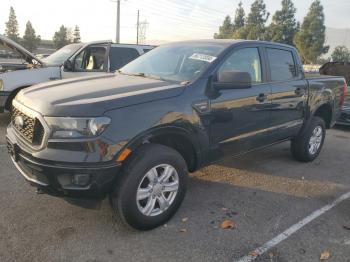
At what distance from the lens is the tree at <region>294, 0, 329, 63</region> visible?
4022cm

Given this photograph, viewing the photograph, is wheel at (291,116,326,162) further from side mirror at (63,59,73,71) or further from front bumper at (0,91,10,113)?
front bumper at (0,91,10,113)

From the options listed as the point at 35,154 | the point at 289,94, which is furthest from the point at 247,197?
the point at 35,154

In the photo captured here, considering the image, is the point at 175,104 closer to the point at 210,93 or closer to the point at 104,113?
the point at 210,93

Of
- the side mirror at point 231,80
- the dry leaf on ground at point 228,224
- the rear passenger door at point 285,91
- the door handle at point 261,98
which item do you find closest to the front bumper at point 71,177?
the dry leaf on ground at point 228,224

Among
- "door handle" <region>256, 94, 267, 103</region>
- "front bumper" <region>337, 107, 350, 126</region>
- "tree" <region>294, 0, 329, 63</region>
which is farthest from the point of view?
"tree" <region>294, 0, 329, 63</region>

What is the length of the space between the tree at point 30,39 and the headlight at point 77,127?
209ft

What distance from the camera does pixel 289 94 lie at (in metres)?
5.06

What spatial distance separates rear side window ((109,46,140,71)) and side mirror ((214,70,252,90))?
4.58 metres

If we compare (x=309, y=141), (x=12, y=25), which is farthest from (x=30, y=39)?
(x=309, y=141)

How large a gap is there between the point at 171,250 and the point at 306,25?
1678 inches

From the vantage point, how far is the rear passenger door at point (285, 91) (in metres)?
4.84

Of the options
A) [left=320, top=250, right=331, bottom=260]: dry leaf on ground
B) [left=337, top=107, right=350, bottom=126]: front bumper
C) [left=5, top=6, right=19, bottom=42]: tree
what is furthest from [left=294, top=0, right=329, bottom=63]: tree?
[left=5, top=6, right=19, bottom=42]: tree

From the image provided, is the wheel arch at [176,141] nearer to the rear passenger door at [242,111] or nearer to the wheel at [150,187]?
the wheel at [150,187]

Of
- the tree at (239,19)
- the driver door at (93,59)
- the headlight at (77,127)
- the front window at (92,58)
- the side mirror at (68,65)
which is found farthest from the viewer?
the tree at (239,19)
